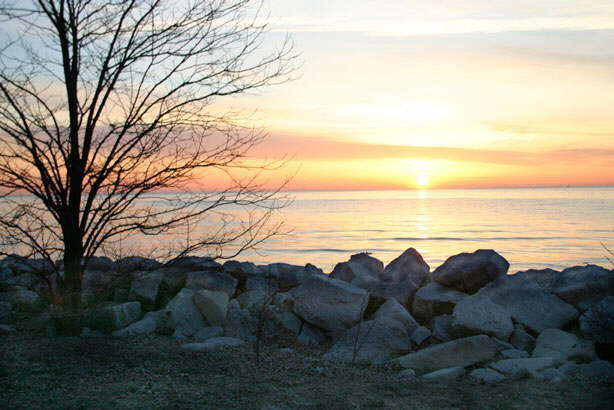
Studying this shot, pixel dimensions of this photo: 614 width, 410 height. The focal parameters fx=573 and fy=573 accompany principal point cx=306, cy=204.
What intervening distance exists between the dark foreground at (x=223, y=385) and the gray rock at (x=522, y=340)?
57.4 inches

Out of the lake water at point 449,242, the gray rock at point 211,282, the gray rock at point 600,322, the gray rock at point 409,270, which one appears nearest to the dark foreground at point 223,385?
the gray rock at point 600,322

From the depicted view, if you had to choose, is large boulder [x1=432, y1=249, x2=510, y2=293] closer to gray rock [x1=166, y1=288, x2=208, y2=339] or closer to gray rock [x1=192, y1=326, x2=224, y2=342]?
gray rock [x1=192, y1=326, x2=224, y2=342]

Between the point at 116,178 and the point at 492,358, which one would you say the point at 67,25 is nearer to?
the point at 116,178

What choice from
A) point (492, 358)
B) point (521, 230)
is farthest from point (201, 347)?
point (521, 230)

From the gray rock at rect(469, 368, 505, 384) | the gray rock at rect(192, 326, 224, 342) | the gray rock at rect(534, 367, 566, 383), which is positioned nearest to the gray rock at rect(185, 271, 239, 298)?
the gray rock at rect(192, 326, 224, 342)

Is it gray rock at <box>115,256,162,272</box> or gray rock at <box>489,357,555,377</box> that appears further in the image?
gray rock at <box>115,256,162,272</box>

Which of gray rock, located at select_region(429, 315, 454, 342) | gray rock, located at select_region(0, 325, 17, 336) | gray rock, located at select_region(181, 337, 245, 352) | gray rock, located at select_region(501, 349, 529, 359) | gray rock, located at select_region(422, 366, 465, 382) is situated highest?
gray rock, located at select_region(0, 325, 17, 336)

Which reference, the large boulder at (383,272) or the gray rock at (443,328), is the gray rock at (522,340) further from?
the large boulder at (383,272)

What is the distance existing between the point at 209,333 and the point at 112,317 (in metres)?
1.14

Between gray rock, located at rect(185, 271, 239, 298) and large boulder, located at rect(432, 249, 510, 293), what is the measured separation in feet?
9.99

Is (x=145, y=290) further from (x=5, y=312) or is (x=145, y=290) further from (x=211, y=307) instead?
(x=5, y=312)

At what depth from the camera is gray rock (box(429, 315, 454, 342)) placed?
668 centimetres

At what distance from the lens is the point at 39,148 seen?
20.3 ft

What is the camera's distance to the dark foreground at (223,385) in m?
4.27
